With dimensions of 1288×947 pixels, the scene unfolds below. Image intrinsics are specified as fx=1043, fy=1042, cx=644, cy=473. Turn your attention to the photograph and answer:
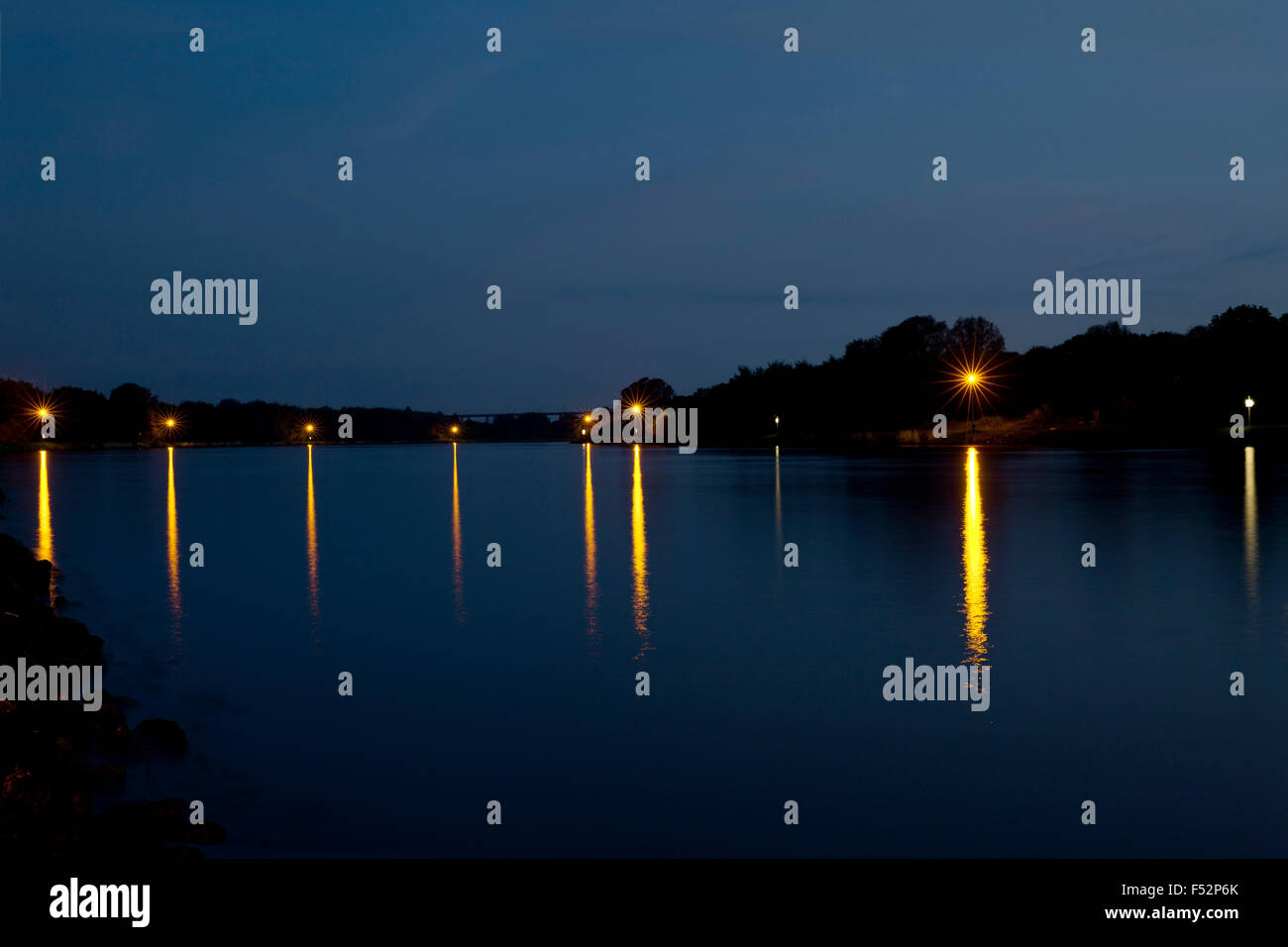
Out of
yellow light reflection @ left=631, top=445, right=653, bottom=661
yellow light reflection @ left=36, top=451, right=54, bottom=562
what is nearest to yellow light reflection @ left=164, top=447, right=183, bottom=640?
yellow light reflection @ left=36, top=451, right=54, bottom=562

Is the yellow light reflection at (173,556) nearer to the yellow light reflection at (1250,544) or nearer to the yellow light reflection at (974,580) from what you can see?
the yellow light reflection at (974,580)

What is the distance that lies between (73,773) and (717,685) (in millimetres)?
7618

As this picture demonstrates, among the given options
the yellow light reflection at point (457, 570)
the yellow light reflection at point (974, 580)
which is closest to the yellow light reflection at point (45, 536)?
the yellow light reflection at point (457, 570)

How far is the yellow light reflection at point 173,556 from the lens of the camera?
810 inches

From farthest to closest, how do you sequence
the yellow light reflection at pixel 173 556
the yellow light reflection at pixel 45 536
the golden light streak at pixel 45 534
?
the golden light streak at pixel 45 534 < the yellow light reflection at pixel 45 536 < the yellow light reflection at pixel 173 556

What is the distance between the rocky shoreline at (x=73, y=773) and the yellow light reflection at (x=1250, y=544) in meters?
18.0

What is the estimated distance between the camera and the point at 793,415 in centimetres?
17938

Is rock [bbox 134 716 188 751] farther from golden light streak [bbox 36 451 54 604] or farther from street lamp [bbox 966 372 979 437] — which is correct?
street lamp [bbox 966 372 979 437]

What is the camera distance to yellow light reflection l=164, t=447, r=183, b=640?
20.6 metres

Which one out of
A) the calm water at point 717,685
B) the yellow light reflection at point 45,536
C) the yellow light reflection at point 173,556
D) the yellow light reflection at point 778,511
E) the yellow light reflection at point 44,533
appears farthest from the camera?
the yellow light reflection at point 44,533

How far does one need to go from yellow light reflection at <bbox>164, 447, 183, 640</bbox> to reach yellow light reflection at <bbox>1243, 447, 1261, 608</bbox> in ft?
66.6

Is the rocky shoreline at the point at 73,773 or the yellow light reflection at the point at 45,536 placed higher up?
the yellow light reflection at the point at 45,536

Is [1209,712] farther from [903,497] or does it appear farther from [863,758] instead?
[903,497]
